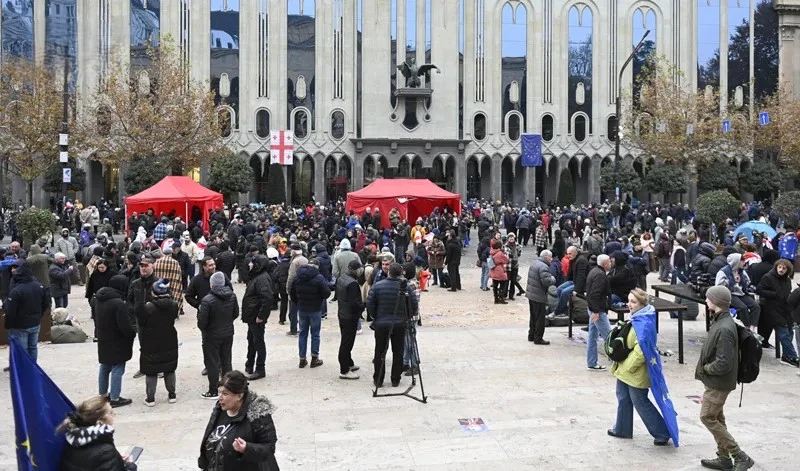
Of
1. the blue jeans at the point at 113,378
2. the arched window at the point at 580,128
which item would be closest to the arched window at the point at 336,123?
the arched window at the point at 580,128

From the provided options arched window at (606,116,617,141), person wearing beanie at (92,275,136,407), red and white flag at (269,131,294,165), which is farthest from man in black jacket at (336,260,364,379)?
arched window at (606,116,617,141)

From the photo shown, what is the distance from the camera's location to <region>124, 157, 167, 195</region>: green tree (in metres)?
34.0

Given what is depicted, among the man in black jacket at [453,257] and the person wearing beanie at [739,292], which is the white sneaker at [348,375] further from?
the man in black jacket at [453,257]

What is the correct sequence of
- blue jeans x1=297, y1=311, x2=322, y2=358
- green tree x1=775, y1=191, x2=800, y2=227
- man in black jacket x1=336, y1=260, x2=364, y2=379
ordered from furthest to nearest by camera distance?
green tree x1=775, y1=191, x2=800, y2=227, blue jeans x1=297, y1=311, x2=322, y2=358, man in black jacket x1=336, y1=260, x2=364, y2=379

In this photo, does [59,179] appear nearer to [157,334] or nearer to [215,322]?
[215,322]

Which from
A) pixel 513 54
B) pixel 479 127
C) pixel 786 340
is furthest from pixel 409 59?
pixel 786 340

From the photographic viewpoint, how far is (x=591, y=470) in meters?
6.52

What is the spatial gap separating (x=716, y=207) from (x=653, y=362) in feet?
62.3

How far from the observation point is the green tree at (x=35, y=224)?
20.6 m

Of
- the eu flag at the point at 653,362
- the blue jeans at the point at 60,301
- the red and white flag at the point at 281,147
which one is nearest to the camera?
the eu flag at the point at 653,362

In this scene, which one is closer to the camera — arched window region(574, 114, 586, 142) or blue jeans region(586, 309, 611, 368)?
blue jeans region(586, 309, 611, 368)

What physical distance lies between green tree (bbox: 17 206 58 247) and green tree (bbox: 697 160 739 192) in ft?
125

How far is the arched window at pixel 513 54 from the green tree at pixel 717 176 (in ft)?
41.8

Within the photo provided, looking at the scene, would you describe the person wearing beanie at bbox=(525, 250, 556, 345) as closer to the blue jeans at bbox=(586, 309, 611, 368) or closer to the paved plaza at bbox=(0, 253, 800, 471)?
the paved plaza at bbox=(0, 253, 800, 471)
